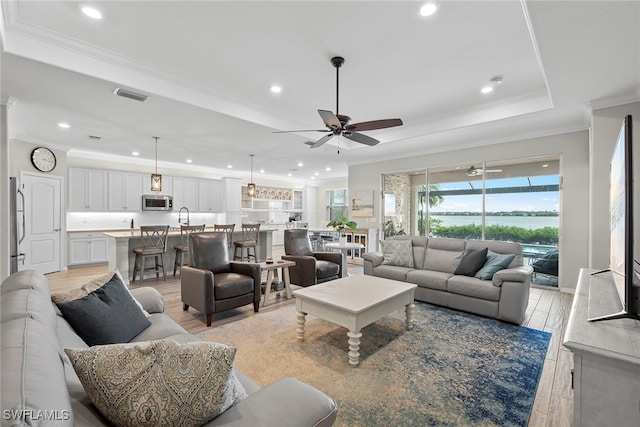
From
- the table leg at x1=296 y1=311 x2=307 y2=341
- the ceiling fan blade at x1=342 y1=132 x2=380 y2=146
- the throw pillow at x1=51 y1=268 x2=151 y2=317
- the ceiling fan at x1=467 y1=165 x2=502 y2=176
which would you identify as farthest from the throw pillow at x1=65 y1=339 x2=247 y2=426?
the ceiling fan at x1=467 y1=165 x2=502 y2=176

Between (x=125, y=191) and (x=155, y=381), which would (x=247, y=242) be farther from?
(x=155, y=381)

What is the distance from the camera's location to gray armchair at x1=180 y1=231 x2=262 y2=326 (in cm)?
320

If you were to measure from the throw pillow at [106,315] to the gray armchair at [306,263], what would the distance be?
2.66 metres

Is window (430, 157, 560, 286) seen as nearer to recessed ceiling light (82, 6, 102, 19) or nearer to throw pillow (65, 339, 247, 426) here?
throw pillow (65, 339, 247, 426)

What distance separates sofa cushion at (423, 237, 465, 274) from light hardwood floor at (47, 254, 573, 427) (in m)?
1.06

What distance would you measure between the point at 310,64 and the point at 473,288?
325 centimetres

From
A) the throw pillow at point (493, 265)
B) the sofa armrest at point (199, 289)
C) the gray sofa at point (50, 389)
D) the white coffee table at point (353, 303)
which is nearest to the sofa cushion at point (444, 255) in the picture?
the throw pillow at point (493, 265)

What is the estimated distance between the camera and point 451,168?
232 inches

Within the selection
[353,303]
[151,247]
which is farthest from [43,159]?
[353,303]

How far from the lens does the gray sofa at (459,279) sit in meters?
3.26

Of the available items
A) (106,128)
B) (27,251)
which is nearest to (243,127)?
(106,128)

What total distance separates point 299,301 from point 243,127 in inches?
116

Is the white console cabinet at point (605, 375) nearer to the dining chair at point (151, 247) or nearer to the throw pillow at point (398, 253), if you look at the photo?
the throw pillow at point (398, 253)

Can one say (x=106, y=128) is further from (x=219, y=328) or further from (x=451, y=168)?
(x=451, y=168)
